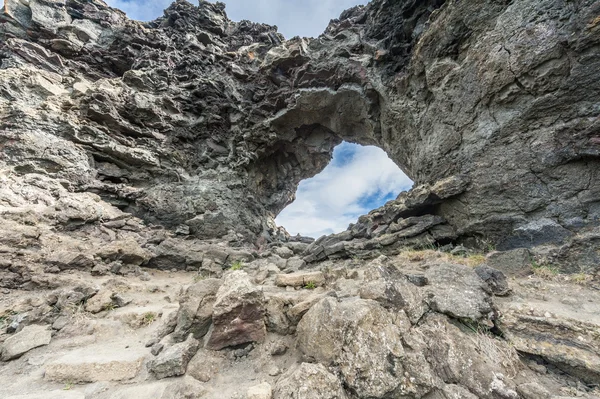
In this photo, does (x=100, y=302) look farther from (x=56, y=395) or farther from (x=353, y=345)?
(x=353, y=345)

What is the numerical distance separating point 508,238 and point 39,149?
17809mm

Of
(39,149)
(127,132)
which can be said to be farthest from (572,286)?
(127,132)

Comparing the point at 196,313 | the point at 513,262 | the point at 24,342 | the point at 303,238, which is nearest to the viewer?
the point at 196,313

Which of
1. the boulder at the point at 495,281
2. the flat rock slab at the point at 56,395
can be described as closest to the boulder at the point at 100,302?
the flat rock slab at the point at 56,395

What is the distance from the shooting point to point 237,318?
3604 millimetres

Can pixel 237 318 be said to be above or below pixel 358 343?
above

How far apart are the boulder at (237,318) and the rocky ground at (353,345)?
0.02 meters

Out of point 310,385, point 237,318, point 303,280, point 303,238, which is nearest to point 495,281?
point 303,280

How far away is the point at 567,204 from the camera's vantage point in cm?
562

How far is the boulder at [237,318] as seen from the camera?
3508 mm

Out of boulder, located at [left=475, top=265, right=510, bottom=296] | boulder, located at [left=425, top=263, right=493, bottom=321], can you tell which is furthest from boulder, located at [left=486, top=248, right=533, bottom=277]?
boulder, located at [left=425, top=263, right=493, bottom=321]

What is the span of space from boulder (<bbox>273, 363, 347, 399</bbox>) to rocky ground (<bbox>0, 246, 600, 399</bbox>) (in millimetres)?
13

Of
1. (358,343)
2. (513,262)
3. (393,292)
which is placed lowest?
(358,343)

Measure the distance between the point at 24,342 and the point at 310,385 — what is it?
5.64 metres
